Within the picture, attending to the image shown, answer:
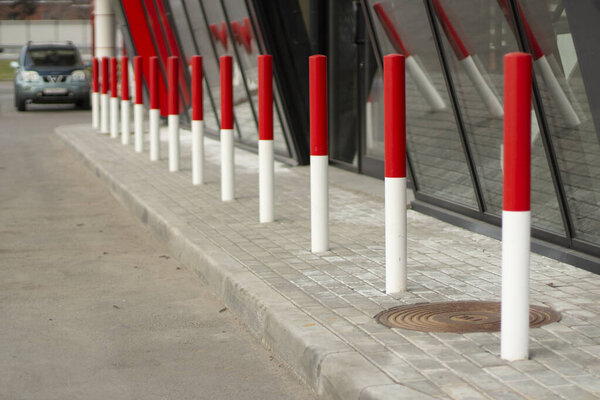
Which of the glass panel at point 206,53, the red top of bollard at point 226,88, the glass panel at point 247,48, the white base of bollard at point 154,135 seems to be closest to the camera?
the red top of bollard at point 226,88

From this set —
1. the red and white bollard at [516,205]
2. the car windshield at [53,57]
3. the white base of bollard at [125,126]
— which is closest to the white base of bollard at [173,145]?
the white base of bollard at [125,126]

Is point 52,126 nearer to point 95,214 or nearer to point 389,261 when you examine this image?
point 95,214

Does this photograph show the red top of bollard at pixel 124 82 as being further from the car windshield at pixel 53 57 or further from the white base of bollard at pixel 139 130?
the car windshield at pixel 53 57

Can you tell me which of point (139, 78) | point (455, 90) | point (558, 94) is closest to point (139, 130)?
point (139, 78)

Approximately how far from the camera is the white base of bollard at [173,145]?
12305mm

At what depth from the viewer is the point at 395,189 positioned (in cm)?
584

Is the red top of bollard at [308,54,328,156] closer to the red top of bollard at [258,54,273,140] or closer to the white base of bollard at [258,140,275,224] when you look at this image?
the red top of bollard at [258,54,273,140]

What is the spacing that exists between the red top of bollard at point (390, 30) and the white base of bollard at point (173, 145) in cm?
377

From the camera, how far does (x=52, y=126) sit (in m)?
22.5

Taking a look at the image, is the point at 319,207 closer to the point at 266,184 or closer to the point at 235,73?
the point at 266,184

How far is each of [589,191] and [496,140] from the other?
4.48 ft

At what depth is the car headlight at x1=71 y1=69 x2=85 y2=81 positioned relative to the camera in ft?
92.5

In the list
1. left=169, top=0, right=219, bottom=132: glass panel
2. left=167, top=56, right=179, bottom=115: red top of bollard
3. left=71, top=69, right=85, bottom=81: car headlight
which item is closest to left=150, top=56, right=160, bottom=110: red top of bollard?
left=167, top=56, right=179, bottom=115: red top of bollard

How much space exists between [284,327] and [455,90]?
3805 millimetres
